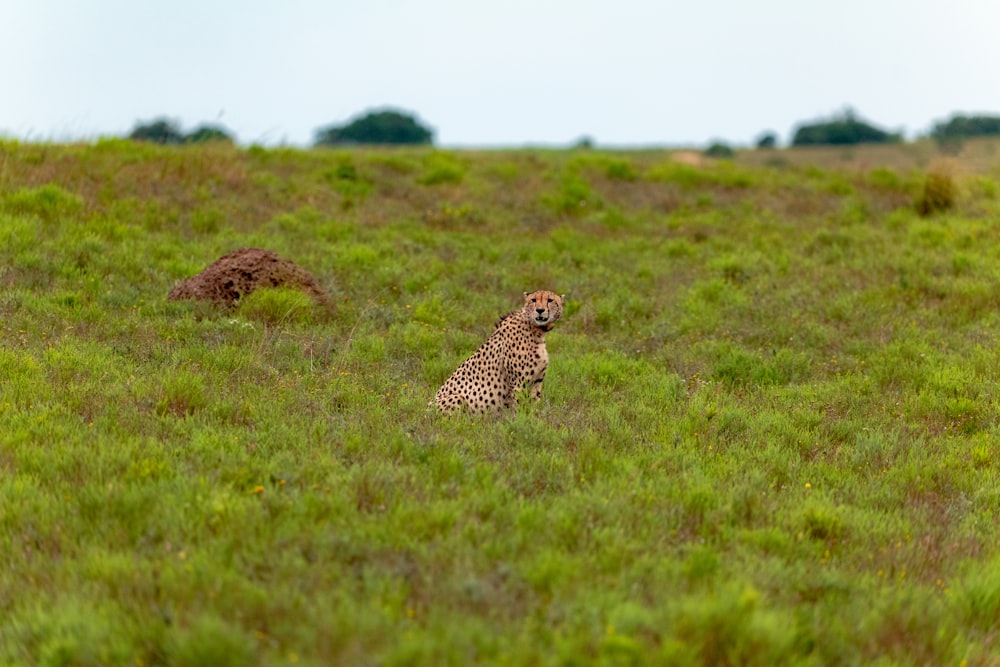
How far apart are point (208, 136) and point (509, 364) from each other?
14.1 m

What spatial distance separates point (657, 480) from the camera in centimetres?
605

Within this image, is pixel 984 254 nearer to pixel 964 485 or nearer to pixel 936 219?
pixel 936 219

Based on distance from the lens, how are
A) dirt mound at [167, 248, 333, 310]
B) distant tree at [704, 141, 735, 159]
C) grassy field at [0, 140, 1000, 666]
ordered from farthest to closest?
1. distant tree at [704, 141, 735, 159]
2. dirt mound at [167, 248, 333, 310]
3. grassy field at [0, 140, 1000, 666]

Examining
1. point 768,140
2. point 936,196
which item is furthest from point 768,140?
point 936,196

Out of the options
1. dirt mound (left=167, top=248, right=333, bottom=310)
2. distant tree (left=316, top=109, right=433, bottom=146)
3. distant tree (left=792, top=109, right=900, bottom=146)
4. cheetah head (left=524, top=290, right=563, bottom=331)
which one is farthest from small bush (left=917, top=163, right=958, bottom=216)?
distant tree (left=316, top=109, right=433, bottom=146)

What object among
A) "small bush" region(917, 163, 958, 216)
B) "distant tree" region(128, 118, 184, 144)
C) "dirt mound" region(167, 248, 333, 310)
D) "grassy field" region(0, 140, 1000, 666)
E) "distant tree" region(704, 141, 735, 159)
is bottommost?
"grassy field" region(0, 140, 1000, 666)

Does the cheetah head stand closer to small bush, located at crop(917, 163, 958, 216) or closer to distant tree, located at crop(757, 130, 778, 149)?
small bush, located at crop(917, 163, 958, 216)

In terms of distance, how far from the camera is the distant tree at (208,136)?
18703mm

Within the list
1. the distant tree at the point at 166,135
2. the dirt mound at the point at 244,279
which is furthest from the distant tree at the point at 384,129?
the dirt mound at the point at 244,279

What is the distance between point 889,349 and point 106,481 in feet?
26.4

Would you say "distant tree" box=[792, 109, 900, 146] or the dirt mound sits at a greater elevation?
"distant tree" box=[792, 109, 900, 146]

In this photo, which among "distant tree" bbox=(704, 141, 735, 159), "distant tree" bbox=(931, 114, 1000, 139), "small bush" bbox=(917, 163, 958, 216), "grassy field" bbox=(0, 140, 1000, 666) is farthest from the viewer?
"distant tree" bbox=(931, 114, 1000, 139)

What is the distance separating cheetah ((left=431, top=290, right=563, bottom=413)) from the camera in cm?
758

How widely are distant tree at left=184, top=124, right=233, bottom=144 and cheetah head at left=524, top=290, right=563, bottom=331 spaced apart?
12.8m
